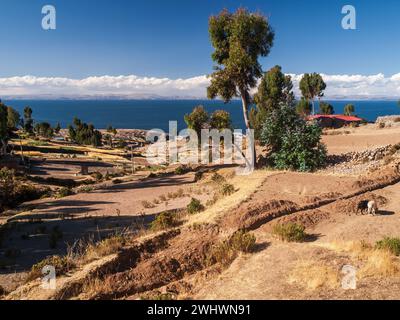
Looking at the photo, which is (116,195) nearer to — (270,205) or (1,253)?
(1,253)

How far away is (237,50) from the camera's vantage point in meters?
28.2

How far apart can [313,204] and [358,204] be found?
217 cm

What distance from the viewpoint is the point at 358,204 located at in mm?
16641

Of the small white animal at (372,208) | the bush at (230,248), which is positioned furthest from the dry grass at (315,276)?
the small white animal at (372,208)

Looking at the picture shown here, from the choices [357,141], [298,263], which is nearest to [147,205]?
[298,263]

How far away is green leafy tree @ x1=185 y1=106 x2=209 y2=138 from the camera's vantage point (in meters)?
43.2

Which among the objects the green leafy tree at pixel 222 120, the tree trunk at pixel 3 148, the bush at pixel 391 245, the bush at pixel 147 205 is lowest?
the bush at pixel 147 205

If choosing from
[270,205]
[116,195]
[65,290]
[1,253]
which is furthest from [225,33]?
[65,290]

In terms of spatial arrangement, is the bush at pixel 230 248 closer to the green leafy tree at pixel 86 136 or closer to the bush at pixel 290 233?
the bush at pixel 290 233

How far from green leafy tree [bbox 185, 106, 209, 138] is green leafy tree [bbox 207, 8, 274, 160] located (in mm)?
12386

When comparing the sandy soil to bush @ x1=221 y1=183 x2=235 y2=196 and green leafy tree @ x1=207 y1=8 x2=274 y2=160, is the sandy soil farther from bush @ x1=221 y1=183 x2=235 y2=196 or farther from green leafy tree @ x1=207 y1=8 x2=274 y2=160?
bush @ x1=221 y1=183 x2=235 y2=196

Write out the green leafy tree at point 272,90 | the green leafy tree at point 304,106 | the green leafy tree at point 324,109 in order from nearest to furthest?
the green leafy tree at point 272,90
the green leafy tree at point 304,106
the green leafy tree at point 324,109

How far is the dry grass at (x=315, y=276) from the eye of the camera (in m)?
9.02

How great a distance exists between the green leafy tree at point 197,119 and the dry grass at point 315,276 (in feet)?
112
